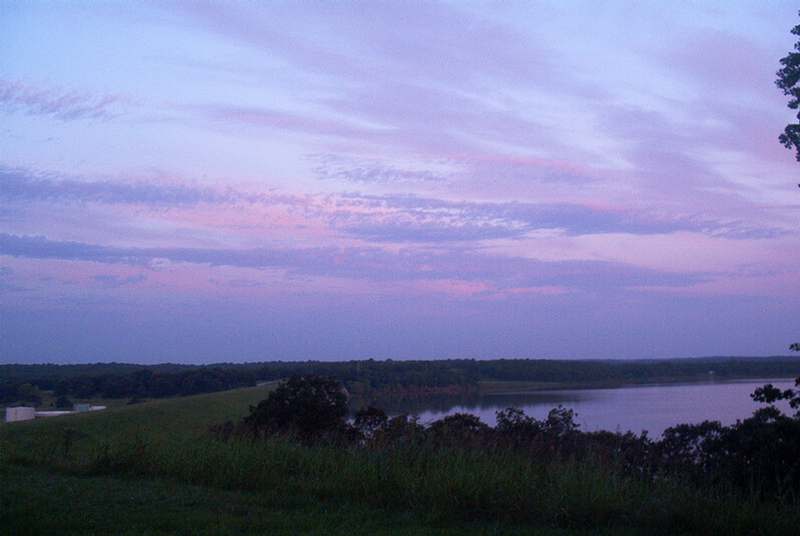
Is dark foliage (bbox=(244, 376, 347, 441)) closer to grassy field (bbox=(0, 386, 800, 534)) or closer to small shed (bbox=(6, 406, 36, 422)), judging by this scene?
grassy field (bbox=(0, 386, 800, 534))

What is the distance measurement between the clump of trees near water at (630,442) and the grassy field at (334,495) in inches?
20.0

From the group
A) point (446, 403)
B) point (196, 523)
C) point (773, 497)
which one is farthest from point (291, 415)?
point (773, 497)

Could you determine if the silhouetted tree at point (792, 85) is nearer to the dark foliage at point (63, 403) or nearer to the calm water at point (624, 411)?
the calm water at point (624, 411)

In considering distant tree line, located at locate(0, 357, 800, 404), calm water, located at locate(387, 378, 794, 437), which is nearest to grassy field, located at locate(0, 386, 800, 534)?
calm water, located at locate(387, 378, 794, 437)

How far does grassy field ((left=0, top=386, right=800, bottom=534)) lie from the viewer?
804 cm

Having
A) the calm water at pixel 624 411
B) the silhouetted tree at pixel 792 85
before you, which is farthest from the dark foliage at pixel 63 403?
the silhouetted tree at pixel 792 85

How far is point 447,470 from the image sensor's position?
9.83 metres

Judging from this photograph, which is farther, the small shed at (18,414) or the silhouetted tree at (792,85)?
the small shed at (18,414)

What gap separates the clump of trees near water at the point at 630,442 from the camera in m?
9.38

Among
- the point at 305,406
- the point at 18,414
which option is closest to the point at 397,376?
the point at 305,406

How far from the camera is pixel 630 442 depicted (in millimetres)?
12391

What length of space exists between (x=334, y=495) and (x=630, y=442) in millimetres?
4980

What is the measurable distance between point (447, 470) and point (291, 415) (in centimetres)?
888

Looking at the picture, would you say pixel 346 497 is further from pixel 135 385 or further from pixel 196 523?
pixel 135 385
